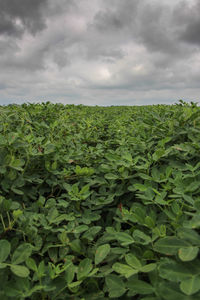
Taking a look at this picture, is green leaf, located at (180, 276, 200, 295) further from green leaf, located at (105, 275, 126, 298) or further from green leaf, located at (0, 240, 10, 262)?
green leaf, located at (0, 240, 10, 262)

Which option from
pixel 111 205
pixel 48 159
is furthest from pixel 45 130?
pixel 111 205

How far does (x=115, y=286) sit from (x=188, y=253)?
470 millimetres

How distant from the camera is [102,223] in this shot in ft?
6.30

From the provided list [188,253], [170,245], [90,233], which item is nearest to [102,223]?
[90,233]

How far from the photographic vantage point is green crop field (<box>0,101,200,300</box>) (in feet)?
3.44

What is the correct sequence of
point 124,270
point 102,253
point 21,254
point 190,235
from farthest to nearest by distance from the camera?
point 102,253 < point 21,254 < point 124,270 < point 190,235

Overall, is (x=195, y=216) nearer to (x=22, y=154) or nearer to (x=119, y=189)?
(x=119, y=189)

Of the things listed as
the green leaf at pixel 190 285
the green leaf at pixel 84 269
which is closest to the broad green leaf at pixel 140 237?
the green leaf at pixel 84 269

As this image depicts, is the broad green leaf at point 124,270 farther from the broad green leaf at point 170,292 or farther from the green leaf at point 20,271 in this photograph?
the green leaf at point 20,271

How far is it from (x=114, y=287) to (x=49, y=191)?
1097 millimetres

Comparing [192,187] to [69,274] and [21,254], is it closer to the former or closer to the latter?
[69,274]

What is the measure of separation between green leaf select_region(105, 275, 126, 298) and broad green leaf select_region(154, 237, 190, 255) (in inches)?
12.4

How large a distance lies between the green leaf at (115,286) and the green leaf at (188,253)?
42 centimetres

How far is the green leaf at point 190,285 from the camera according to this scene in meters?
0.80
